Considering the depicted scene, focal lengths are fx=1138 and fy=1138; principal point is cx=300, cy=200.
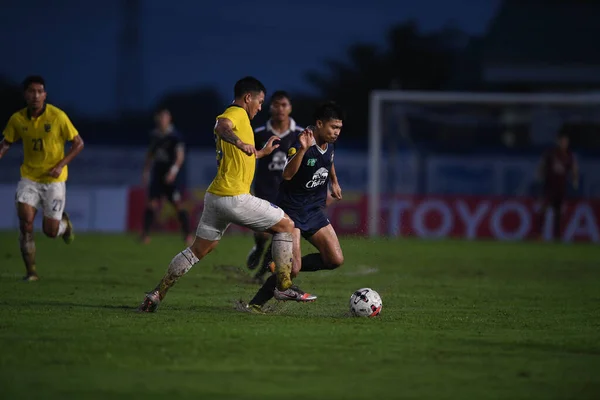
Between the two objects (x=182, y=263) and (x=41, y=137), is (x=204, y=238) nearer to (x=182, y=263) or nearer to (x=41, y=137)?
(x=182, y=263)

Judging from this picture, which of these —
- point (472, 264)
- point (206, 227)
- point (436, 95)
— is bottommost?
point (472, 264)

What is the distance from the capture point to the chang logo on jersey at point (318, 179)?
11.2m

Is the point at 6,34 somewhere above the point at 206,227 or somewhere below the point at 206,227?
above

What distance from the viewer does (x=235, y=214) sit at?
10.1 m

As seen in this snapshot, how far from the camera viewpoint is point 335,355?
26.2 ft

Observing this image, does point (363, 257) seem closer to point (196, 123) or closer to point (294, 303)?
point (294, 303)

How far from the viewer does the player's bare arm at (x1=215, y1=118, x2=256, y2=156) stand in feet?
32.0

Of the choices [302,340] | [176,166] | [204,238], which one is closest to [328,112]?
[204,238]

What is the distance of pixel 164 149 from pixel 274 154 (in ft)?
28.1

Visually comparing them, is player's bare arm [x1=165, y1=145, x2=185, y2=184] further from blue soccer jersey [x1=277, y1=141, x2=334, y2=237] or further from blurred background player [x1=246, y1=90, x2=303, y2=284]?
blue soccer jersey [x1=277, y1=141, x2=334, y2=237]

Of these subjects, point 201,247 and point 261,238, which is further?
point 261,238

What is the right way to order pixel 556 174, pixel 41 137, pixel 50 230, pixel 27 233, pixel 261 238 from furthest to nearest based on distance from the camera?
1. pixel 556 174
2. pixel 261 238
3. pixel 50 230
4. pixel 27 233
5. pixel 41 137

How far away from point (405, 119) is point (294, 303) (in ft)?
76.1

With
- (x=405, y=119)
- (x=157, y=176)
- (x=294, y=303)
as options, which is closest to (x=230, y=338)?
(x=294, y=303)
